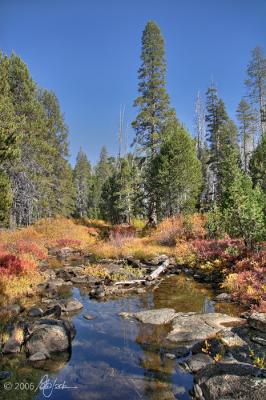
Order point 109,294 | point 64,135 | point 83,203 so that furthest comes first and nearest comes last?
1. point 83,203
2. point 64,135
3. point 109,294

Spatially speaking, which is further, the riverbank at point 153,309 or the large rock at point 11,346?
the large rock at point 11,346

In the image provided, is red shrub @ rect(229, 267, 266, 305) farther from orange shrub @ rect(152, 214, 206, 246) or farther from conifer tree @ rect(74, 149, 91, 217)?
conifer tree @ rect(74, 149, 91, 217)

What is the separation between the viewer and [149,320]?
405 inches

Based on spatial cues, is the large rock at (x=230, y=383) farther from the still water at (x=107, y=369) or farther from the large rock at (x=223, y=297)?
the large rock at (x=223, y=297)

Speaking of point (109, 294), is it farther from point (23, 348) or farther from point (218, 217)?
point (218, 217)

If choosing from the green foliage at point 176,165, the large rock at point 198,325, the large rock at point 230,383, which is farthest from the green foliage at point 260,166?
the large rock at point 230,383

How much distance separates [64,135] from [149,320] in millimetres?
34216

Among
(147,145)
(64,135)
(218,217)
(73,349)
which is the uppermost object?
(64,135)

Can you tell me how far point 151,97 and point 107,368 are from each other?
26161mm

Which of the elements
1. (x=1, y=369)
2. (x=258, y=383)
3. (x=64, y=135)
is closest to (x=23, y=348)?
(x=1, y=369)

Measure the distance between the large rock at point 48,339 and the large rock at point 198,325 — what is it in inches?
103

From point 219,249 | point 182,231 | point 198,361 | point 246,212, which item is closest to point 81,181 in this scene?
point 182,231

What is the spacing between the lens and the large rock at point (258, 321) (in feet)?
29.8

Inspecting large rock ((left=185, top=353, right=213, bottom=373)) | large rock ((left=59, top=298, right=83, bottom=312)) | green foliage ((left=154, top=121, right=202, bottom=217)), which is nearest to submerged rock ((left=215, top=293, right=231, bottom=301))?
large rock ((left=59, top=298, right=83, bottom=312))
